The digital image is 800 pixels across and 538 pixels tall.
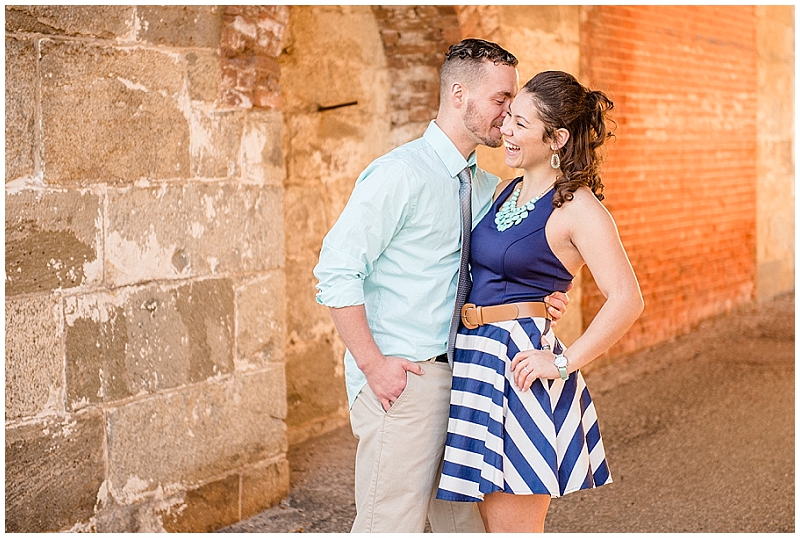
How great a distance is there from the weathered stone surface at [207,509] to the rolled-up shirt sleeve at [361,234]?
5.39ft

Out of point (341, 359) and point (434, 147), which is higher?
point (434, 147)

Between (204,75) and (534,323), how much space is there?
1.88 m

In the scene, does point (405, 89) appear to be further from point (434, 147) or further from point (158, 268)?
point (434, 147)

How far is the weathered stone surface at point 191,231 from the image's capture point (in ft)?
11.4

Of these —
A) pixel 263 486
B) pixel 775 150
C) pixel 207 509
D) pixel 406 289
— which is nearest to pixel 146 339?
pixel 207 509

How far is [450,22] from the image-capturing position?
17.2ft

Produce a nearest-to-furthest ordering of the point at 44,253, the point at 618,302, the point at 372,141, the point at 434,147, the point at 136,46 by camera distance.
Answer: the point at 618,302 → the point at 434,147 → the point at 44,253 → the point at 136,46 → the point at 372,141

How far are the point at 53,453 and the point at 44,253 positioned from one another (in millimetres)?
716

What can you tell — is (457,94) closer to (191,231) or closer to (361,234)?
(361,234)

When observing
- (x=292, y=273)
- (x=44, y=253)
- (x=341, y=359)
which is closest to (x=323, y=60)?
(x=292, y=273)

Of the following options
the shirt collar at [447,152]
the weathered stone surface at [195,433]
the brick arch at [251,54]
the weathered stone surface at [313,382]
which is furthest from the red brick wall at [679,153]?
the shirt collar at [447,152]

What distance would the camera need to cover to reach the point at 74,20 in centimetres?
326

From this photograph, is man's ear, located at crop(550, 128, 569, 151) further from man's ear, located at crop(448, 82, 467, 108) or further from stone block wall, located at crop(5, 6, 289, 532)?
stone block wall, located at crop(5, 6, 289, 532)

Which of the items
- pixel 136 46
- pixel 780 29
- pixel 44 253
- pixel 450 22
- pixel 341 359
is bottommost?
pixel 341 359
